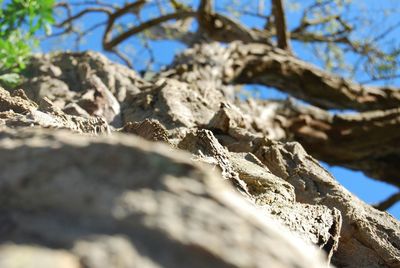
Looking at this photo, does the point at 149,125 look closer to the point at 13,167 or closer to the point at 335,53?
the point at 13,167

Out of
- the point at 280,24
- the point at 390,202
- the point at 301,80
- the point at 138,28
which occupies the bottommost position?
the point at 390,202

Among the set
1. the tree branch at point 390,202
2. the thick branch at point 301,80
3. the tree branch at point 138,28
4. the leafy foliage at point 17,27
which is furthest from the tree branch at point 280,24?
the leafy foliage at point 17,27

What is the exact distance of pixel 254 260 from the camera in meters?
0.90

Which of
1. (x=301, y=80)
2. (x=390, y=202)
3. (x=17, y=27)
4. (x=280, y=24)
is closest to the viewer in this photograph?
(x=17, y=27)

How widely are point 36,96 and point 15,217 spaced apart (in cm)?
383

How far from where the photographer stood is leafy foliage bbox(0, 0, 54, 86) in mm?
3768

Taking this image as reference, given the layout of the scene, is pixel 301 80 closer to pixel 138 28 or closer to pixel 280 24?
pixel 280 24

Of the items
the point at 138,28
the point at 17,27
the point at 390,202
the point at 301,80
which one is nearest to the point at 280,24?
the point at 301,80

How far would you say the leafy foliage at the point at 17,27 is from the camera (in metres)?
3.77

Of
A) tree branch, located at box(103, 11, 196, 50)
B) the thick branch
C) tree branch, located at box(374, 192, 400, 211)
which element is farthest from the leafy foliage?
tree branch, located at box(374, 192, 400, 211)

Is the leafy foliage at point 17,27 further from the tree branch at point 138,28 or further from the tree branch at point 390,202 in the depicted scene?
the tree branch at point 390,202

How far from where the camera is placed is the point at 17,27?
14.1 ft

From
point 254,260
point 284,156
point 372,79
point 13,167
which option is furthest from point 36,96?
point 372,79

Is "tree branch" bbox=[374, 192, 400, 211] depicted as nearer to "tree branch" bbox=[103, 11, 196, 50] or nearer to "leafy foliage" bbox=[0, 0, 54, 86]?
"tree branch" bbox=[103, 11, 196, 50]
